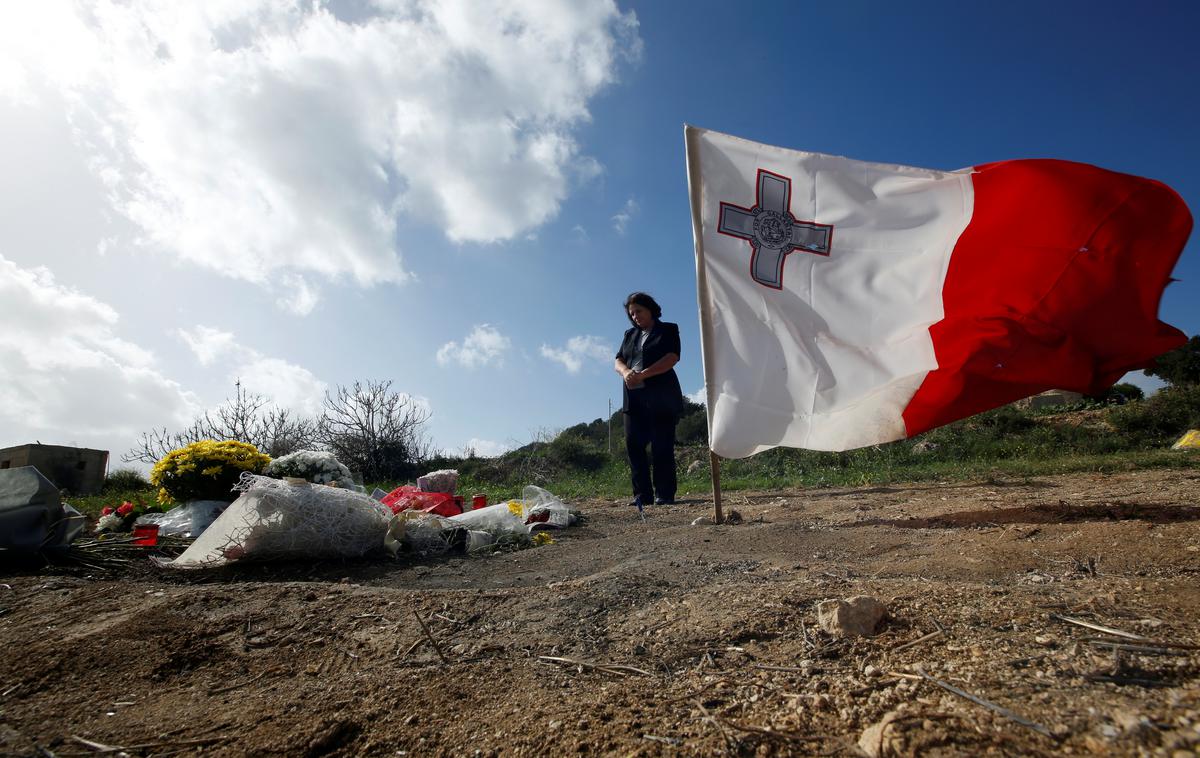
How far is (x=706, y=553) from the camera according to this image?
9.73 ft

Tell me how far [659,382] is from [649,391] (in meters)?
0.12

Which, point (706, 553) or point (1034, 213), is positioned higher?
point (1034, 213)

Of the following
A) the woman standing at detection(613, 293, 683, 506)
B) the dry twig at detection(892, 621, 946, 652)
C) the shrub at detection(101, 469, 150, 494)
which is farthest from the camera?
the shrub at detection(101, 469, 150, 494)

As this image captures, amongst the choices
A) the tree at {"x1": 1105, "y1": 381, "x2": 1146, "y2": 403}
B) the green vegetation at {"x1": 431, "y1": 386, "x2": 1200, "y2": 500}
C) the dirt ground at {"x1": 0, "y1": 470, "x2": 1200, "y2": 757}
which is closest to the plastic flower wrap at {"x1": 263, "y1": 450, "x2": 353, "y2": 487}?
the dirt ground at {"x1": 0, "y1": 470, "x2": 1200, "y2": 757}

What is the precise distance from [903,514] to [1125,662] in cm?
304

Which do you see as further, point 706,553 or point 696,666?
point 706,553

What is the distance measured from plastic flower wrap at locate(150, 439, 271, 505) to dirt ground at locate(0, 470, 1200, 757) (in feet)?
9.43

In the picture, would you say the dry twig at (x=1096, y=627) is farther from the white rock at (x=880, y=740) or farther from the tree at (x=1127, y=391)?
the tree at (x=1127, y=391)

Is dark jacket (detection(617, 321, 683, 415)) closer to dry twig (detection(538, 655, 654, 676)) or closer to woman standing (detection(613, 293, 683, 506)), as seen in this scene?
woman standing (detection(613, 293, 683, 506))

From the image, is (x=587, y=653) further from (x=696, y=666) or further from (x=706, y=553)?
(x=706, y=553)

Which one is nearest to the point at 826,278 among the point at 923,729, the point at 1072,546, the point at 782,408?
the point at 782,408

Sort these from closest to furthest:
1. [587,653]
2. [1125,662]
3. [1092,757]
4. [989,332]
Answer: [1092,757], [1125,662], [587,653], [989,332]

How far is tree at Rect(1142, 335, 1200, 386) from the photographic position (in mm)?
17359

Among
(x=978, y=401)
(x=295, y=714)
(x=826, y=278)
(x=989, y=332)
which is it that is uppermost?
(x=826, y=278)
